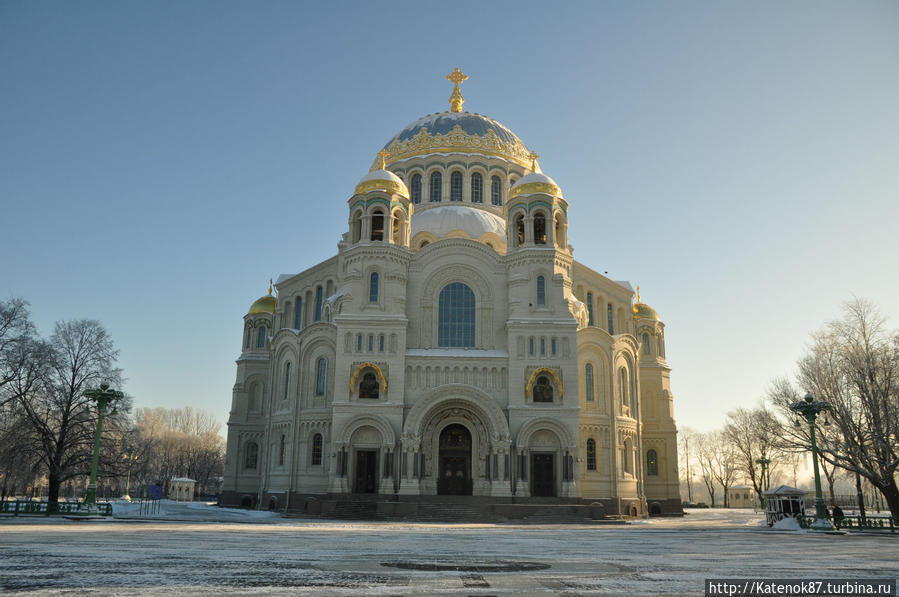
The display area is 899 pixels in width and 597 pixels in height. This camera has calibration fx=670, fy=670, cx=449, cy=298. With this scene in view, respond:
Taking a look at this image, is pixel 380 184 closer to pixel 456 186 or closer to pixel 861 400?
pixel 456 186

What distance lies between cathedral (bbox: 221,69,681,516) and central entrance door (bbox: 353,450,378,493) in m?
0.08

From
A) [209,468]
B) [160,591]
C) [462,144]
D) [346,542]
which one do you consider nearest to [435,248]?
[462,144]

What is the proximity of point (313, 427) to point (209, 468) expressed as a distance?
5157 cm

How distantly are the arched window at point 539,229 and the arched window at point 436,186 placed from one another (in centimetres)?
1002

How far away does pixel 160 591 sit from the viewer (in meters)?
7.86

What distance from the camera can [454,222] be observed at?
145 ft

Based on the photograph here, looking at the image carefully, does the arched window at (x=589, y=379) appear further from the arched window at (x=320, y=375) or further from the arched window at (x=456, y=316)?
the arched window at (x=320, y=375)

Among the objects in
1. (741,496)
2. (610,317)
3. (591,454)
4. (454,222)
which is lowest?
(741,496)

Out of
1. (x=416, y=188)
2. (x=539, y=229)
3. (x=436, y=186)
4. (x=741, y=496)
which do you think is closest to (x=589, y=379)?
(x=539, y=229)

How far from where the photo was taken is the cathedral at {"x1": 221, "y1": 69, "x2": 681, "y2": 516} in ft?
118

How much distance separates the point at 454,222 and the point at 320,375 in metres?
13.1

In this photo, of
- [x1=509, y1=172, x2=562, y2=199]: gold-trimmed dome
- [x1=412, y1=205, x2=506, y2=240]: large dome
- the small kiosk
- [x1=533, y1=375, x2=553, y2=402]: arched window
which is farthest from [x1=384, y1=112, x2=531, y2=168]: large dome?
the small kiosk

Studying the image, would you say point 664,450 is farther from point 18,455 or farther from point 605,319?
point 18,455

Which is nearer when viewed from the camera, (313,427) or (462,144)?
(313,427)
